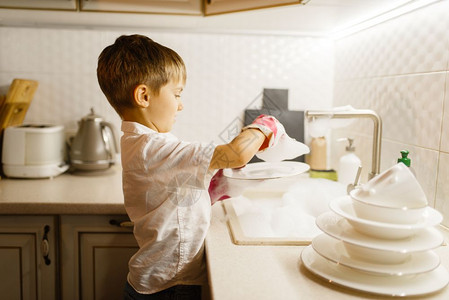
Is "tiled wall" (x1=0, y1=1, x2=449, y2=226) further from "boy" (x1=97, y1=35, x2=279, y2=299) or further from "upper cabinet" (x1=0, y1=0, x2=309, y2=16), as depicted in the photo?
"boy" (x1=97, y1=35, x2=279, y2=299)

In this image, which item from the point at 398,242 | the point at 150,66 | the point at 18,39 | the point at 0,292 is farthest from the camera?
the point at 18,39

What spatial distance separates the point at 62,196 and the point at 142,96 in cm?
59

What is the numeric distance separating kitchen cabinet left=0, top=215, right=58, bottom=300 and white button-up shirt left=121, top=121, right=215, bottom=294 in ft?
1.48

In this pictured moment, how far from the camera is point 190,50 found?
1.78m

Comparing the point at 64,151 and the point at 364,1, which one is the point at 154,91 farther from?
the point at 64,151

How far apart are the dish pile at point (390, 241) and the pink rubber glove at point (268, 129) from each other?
0.24 meters

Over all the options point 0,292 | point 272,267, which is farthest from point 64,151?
point 272,267

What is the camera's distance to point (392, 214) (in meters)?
0.68

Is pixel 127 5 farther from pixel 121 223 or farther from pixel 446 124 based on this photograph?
pixel 446 124

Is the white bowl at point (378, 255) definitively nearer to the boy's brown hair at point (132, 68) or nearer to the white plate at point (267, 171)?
the white plate at point (267, 171)

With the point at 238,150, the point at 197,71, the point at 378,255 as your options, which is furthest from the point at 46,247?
the point at 378,255

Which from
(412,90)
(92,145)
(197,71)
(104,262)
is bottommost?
(104,262)

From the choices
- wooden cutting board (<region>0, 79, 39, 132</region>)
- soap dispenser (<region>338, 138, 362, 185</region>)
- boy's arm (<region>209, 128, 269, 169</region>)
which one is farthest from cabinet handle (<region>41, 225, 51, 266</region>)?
soap dispenser (<region>338, 138, 362, 185</region>)

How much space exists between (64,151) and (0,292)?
628 millimetres
